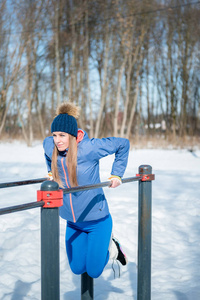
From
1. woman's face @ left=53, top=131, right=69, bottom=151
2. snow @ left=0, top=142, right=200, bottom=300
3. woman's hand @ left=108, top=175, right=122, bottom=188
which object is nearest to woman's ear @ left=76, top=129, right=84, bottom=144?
woman's face @ left=53, top=131, right=69, bottom=151

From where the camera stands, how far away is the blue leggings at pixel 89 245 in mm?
2477

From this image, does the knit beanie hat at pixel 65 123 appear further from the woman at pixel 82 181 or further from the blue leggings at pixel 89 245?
the blue leggings at pixel 89 245

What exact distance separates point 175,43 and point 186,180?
531 inches

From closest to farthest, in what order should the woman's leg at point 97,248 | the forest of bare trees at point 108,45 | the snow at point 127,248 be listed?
the woman's leg at point 97,248 < the snow at point 127,248 < the forest of bare trees at point 108,45

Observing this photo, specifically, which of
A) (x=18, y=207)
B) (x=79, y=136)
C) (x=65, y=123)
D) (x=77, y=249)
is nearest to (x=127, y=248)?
(x=77, y=249)

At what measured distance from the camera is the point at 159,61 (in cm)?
2250

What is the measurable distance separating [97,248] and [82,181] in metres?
0.48

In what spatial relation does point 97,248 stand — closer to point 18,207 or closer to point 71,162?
point 71,162

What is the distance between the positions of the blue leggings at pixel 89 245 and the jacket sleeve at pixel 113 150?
383mm

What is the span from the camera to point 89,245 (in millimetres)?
2506

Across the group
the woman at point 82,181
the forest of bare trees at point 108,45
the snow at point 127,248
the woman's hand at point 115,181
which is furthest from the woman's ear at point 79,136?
the forest of bare trees at point 108,45

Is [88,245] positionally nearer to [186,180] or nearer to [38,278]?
[38,278]

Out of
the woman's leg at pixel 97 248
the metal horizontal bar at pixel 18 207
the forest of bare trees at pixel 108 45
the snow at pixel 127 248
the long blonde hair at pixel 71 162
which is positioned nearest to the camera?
the metal horizontal bar at pixel 18 207

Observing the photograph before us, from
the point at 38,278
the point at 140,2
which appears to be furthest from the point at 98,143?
the point at 140,2
